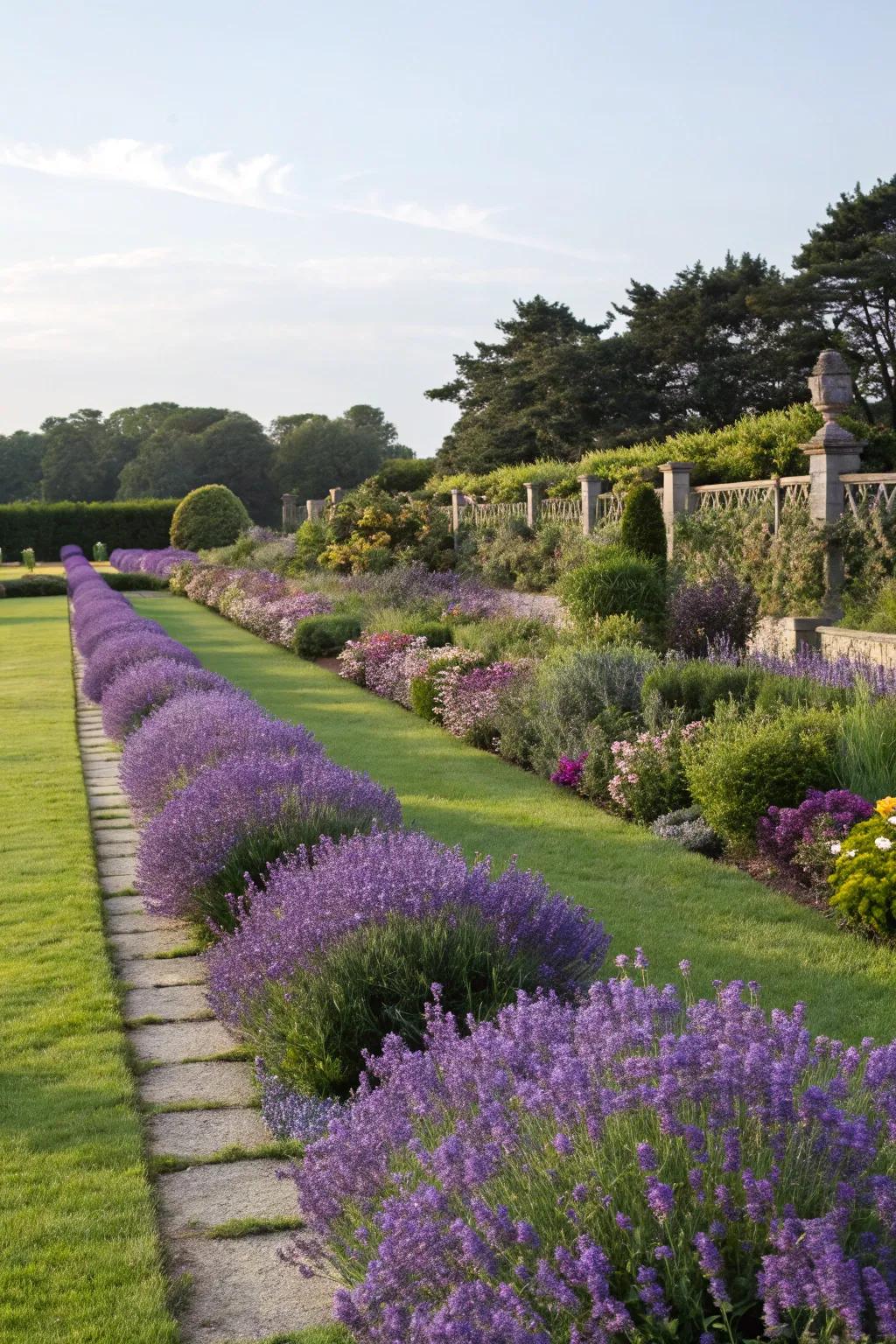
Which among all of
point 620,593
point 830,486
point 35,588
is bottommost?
point 620,593

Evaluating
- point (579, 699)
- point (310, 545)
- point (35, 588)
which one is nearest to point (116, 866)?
point (579, 699)

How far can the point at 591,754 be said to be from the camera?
7480 millimetres

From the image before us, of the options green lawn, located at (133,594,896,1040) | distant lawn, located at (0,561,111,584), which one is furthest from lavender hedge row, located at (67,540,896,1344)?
distant lawn, located at (0,561,111,584)

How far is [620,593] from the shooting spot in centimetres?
1170

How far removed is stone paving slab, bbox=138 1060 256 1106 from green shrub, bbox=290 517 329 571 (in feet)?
67.5

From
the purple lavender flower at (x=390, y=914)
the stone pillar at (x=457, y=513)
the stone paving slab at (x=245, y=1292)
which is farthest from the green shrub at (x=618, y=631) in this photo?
the stone pillar at (x=457, y=513)

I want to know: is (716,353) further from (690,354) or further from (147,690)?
(147,690)

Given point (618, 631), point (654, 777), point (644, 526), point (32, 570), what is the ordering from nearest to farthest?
point (654, 777) → point (618, 631) → point (644, 526) → point (32, 570)

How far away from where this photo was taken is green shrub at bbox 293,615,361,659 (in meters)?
16.0

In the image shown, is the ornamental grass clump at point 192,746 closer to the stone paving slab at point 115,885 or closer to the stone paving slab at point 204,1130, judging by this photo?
the stone paving slab at point 115,885

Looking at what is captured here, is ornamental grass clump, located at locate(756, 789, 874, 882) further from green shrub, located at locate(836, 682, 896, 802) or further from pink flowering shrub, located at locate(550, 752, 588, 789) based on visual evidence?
pink flowering shrub, located at locate(550, 752, 588, 789)

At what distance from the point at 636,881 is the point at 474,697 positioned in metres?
4.33

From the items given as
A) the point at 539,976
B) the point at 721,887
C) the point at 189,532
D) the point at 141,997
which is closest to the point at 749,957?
the point at 721,887

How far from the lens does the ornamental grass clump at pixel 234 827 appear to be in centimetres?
469
